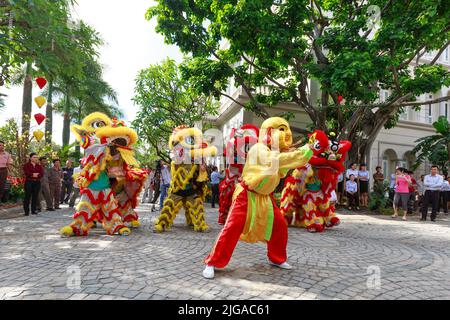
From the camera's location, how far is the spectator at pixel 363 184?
488 inches

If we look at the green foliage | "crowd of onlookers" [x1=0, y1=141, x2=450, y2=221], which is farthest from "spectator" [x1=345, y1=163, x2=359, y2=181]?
the green foliage

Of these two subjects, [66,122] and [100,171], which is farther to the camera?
[66,122]

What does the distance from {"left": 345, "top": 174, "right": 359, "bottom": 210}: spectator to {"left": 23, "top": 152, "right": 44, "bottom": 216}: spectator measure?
9.88m

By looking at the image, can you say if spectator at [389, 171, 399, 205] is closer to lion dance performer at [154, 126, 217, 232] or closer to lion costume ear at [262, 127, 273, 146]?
lion dance performer at [154, 126, 217, 232]

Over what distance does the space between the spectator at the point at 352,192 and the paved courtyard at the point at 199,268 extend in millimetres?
5609

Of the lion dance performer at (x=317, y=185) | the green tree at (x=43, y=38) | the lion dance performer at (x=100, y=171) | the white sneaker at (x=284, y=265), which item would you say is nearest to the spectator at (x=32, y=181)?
the green tree at (x=43, y=38)

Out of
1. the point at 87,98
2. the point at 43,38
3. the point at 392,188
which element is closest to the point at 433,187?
the point at 392,188

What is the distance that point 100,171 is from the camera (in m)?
6.02

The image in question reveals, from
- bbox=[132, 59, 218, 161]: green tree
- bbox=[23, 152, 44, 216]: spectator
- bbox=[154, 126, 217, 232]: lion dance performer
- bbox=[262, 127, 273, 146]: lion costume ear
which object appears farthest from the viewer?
bbox=[132, 59, 218, 161]: green tree

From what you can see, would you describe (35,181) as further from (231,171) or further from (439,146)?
(439,146)

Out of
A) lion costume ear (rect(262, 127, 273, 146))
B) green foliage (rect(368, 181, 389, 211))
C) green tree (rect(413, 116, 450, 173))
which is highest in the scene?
green tree (rect(413, 116, 450, 173))

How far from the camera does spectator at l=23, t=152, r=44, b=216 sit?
8633 millimetres

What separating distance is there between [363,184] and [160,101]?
36.2 ft
